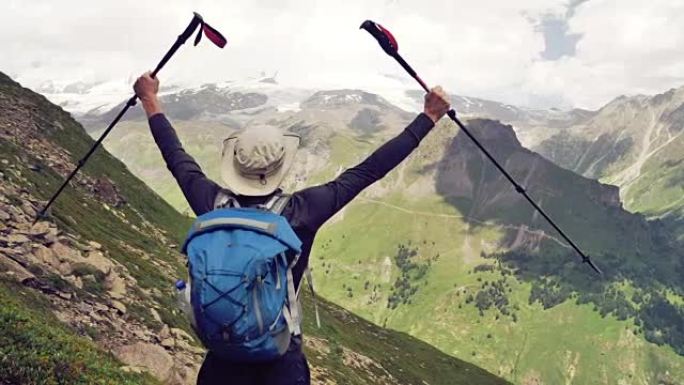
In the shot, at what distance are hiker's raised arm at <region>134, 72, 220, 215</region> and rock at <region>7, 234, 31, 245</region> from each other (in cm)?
2135

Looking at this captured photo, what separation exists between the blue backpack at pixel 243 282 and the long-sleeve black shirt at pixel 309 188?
46 cm

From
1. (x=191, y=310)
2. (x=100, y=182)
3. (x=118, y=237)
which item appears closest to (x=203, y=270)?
(x=191, y=310)

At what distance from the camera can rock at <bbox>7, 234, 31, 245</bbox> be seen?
25.7 m

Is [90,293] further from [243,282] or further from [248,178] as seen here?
[243,282]

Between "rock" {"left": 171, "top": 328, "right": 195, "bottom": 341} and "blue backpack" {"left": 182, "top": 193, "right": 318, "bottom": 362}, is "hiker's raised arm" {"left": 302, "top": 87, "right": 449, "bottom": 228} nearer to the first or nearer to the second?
"blue backpack" {"left": 182, "top": 193, "right": 318, "bottom": 362}

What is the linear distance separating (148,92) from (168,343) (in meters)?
20.2

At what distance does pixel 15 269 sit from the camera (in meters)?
23.0

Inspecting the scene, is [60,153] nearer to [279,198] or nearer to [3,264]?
[3,264]

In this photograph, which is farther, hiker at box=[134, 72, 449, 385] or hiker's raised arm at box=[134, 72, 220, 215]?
hiker's raised arm at box=[134, 72, 220, 215]

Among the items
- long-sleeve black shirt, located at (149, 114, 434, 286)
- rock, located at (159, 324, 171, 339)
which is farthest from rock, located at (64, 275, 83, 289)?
long-sleeve black shirt, located at (149, 114, 434, 286)

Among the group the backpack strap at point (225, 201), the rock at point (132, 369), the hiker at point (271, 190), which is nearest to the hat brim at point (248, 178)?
the hiker at point (271, 190)

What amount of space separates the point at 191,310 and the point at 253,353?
704mm

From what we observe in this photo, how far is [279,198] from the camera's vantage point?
19.9 feet

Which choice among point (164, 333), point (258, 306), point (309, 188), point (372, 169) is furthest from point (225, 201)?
point (164, 333)
